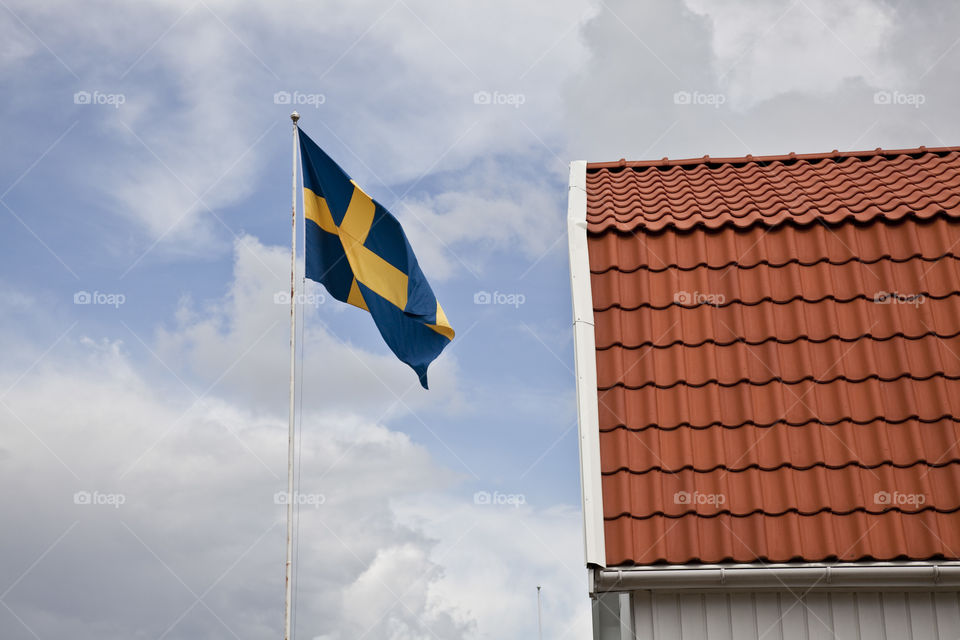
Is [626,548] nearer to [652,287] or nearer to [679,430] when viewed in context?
[679,430]

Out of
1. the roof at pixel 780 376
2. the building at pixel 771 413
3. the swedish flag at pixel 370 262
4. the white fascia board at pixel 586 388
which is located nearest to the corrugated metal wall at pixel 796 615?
the building at pixel 771 413

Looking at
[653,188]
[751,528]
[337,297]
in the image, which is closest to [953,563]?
[751,528]

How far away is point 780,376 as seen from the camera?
546 centimetres

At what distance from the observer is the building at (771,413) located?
4.79 metres

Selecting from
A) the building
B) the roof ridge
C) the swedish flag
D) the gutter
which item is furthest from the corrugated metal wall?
the roof ridge

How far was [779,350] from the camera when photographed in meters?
5.57

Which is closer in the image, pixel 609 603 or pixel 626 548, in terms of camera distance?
pixel 626 548

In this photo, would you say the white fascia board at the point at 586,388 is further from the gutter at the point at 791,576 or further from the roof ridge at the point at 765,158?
the roof ridge at the point at 765,158

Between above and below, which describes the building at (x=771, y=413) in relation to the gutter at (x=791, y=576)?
above

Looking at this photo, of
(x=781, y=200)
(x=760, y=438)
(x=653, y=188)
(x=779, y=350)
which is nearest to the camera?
(x=760, y=438)

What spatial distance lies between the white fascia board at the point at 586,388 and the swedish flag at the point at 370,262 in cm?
146

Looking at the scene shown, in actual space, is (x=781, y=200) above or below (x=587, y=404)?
above

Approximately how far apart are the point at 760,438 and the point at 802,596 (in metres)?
0.90

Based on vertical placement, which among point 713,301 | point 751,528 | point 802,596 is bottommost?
point 802,596
